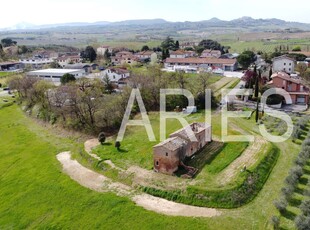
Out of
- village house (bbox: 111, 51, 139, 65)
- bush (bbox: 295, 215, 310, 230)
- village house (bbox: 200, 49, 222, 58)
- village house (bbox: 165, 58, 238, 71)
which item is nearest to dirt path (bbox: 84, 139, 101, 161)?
bush (bbox: 295, 215, 310, 230)

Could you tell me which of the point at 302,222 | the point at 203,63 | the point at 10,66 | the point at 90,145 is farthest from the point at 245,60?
the point at 10,66

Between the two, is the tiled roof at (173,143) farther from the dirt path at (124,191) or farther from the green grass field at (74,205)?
the green grass field at (74,205)

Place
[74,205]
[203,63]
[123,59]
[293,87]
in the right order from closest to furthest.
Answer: [74,205] → [293,87] → [203,63] → [123,59]

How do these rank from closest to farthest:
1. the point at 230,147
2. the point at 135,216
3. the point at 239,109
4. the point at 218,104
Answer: the point at 135,216, the point at 230,147, the point at 239,109, the point at 218,104

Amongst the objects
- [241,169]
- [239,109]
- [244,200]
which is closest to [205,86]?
→ [239,109]

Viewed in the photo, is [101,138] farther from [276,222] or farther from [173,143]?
[276,222]

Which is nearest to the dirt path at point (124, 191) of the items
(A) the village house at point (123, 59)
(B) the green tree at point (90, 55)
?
(A) the village house at point (123, 59)

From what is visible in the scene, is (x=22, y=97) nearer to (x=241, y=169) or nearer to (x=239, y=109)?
(x=239, y=109)
